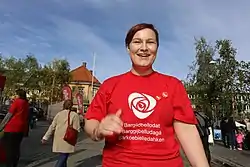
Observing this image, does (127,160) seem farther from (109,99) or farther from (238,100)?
(238,100)

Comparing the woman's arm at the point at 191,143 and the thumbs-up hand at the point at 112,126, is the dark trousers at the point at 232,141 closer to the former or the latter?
the woman's arm at the point at 191,143

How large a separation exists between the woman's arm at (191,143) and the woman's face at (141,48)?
17.4 inches

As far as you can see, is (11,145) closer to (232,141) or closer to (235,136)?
(232,141)

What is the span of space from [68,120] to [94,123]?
5.40 metres

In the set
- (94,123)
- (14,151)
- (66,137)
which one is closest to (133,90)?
(94,123)

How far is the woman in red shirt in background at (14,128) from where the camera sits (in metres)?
7.06

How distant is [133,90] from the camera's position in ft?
6.75

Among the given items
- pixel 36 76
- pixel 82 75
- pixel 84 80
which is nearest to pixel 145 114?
pixel 36 76

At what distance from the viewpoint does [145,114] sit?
195 centimetres

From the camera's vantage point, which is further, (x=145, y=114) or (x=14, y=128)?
(x=14, y=128)

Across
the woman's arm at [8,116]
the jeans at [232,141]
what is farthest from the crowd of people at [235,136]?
the woman's arm at [8,116]

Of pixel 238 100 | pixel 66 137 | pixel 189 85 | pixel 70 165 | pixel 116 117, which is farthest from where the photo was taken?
pixel 189 85

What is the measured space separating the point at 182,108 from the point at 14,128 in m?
5.83

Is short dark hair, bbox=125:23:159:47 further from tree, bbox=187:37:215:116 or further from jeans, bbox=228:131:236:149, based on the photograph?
tree, bbox=187:37:215:116
